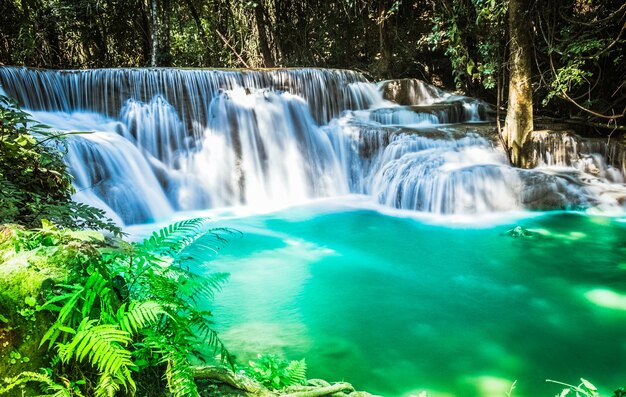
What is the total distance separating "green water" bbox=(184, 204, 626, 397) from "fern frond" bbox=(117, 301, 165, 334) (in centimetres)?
234

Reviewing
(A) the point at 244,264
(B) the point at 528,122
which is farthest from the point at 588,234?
(A) the point at 244,264

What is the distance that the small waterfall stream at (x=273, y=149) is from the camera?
328 inches

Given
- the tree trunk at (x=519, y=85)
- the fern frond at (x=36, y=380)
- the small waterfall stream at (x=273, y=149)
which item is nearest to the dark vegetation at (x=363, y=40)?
the tree trunk at (x=519, y=85)

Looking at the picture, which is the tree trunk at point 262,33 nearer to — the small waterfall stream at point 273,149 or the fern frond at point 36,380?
the small waterfall stream at point 273,149

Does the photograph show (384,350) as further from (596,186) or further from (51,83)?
(51,83)

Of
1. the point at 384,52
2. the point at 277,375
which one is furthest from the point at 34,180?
the point at 384,52

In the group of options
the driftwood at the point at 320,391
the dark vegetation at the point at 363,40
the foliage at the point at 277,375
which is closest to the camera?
the driftwood at the point at 320,391

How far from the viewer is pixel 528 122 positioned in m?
9.32

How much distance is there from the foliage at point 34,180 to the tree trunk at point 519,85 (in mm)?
8447

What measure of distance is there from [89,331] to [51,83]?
9617mm

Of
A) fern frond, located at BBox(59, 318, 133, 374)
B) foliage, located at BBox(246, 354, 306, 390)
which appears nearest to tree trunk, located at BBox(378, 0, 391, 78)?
foliage, located at BBox(246, 354, 306, 390)

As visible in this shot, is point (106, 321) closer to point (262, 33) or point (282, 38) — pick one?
point (262, 33)

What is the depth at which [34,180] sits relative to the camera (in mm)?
3609

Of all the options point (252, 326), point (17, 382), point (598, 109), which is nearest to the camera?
point (17, 382)
